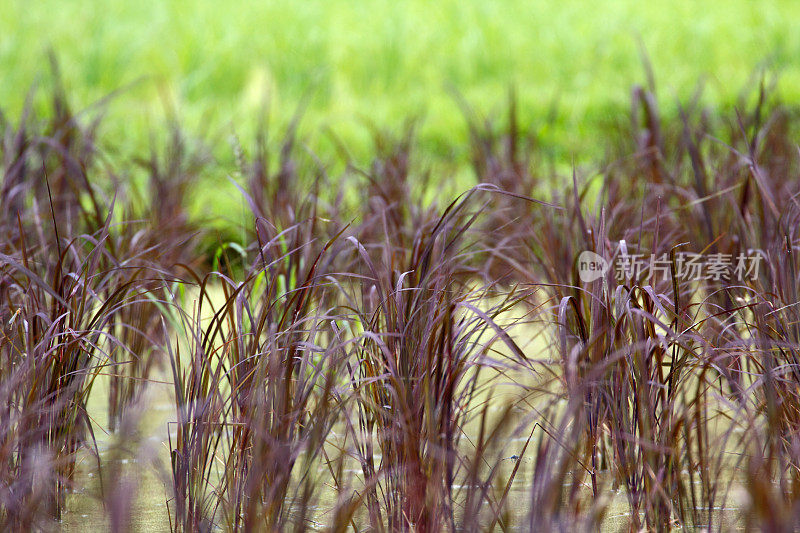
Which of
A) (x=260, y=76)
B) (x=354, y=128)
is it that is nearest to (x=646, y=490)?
(x=354, y=128)

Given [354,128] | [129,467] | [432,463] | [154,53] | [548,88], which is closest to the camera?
[432,463]

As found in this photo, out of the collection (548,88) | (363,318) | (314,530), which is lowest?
(314,530)

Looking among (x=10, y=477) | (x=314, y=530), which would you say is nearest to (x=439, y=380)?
(x=314, y=530)

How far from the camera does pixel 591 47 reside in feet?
19.5

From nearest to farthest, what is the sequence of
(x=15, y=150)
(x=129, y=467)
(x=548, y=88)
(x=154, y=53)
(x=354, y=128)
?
(x=129, y=467)
(x=15, y=150)
(x=354, y=128)
(x=548, y=88)
(x=154, y=53)

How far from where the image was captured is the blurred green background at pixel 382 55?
16.8 ft

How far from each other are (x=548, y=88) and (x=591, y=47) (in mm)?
697

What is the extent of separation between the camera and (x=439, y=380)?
1343 mm

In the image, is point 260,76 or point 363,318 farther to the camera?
point 260,76

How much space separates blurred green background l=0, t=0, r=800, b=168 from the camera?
5.11 m

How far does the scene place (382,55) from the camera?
587 cm

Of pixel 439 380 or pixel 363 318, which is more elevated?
pixel 363 318

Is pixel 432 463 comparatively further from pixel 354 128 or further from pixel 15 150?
pixel 354 128

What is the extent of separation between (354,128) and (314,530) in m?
3.71
